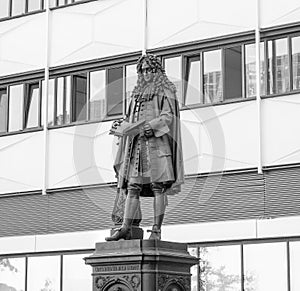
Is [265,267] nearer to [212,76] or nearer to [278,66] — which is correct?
[278,66]

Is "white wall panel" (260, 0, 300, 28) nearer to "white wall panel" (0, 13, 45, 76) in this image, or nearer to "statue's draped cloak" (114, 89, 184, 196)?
"white wall panel" (0, 13, 45, 76)

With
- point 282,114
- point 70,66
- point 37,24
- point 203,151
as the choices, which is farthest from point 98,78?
point 282,114

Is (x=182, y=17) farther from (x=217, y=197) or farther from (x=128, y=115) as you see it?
(x=128, y=115)

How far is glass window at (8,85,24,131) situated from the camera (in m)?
31.1

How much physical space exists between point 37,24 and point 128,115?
55.8 feet

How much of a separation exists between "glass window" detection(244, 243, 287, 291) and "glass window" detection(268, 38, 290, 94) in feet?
13.7

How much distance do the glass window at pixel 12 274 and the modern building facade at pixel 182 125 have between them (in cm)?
4

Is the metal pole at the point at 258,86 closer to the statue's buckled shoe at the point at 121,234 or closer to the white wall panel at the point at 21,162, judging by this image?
the white wall panel at the point at 21,162

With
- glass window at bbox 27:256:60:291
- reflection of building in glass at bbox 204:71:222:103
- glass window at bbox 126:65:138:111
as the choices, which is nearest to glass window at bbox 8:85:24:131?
glass window at bbox 126:65:138:111

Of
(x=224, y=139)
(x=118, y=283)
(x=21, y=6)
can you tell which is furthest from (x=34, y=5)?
(x=118, y=283)

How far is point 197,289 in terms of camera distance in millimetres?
26906

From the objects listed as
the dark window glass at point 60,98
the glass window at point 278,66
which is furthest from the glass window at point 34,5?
the glass window at point 278,66

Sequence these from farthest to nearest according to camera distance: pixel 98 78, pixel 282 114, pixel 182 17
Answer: pixel 98 78, pixel 182 17, pixel 282 114

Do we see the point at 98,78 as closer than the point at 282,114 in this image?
No
